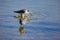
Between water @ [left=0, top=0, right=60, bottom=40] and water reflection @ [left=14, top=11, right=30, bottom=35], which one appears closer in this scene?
water @ [left=0, top=0, right=60, bottom=40]

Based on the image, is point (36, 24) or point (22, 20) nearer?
point (22, 20)

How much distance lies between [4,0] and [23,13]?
3.26 m

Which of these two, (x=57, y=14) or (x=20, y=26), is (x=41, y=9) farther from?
(x=20, y=26)

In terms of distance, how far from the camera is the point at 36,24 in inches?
242

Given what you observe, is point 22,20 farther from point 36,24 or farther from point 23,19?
point 36,24

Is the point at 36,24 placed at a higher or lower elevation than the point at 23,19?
lower

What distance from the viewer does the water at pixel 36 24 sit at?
541 centimetres

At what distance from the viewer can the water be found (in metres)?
5.41

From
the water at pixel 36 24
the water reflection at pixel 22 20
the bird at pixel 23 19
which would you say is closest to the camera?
the water at pixel 36 24

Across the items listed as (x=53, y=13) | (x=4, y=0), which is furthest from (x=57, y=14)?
(x=4, y=0)

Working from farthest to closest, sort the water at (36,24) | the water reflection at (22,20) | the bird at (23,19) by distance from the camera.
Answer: the bird at (23,19), the water reflection at (22,20), the water at (36,24)

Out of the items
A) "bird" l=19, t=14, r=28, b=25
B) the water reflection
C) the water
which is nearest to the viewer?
the water

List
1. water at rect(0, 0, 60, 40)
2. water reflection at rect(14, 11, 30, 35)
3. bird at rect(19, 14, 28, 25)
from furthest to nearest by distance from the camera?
bird at rect(19, 14, 28, 25) → water reflection at rect(14, 11, 30, 35) → water at rect(0, 0, 60, 40)

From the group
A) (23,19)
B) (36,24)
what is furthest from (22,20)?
(36,24)
